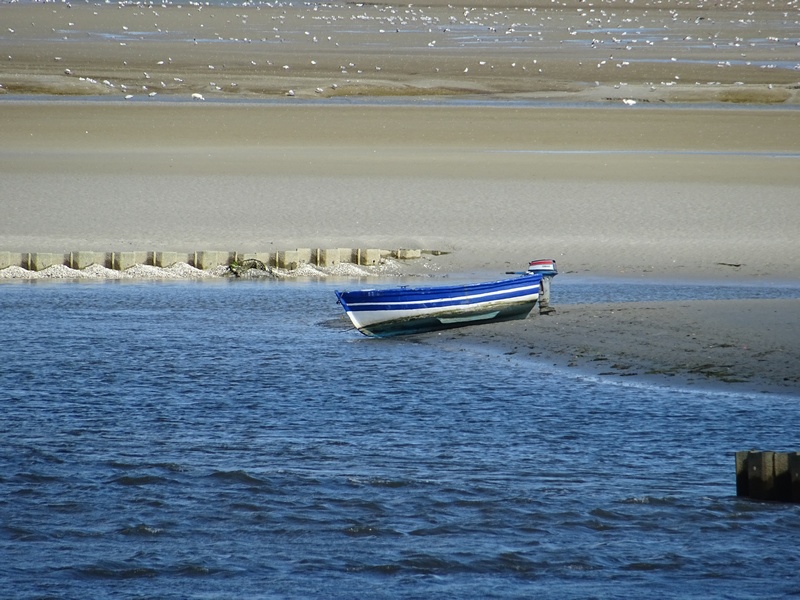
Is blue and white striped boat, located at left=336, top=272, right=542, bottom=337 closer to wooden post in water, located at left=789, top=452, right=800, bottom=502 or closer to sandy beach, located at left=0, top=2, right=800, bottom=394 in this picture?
sandy beach, located at left=0, top=2, right=800, bottom=394

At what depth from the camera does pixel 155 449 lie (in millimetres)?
11688

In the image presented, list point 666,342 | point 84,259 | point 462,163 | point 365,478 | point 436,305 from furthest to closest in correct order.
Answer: point 462,163, point 84,259, point 436,305, point 666,342, point 365,478

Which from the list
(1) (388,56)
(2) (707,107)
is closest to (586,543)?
(2) (707,107)

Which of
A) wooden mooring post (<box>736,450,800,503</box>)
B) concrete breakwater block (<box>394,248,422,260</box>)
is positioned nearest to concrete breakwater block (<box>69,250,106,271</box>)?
concrete breakwater block (<box>394,248,422,260</box>)

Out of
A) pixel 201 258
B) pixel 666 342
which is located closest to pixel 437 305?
pixel 666 342

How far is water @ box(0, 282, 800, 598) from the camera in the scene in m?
8.83

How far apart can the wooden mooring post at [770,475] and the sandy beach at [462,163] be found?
432 cm

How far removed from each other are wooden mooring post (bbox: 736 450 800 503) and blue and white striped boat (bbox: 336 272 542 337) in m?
7.81

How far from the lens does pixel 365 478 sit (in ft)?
35.6

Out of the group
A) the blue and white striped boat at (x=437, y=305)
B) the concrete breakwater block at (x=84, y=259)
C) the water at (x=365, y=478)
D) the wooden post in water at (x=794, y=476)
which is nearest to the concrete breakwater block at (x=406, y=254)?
the concrete breakwater block at (x=84, y=259)

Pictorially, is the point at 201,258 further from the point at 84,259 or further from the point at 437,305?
the point at 437,305

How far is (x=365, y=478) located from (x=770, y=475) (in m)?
3.26

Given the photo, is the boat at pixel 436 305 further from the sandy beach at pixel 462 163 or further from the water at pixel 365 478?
the water at pixel 365 478

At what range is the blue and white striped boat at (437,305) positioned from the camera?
1764 centimetres
